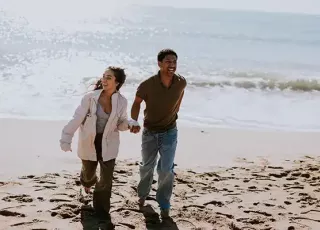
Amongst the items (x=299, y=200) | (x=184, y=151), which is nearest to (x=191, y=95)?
(x=184, y=151)

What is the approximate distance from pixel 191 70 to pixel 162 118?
16.8m

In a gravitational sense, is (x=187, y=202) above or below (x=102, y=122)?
below

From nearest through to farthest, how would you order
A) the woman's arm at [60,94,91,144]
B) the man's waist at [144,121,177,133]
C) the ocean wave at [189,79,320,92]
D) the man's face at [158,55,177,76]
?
the woman's arm at [60,94,91,144], the man's face at [158,55,177,76], the man's waist at [144,121,177,133], the ocean wave at [189,79,320,92]

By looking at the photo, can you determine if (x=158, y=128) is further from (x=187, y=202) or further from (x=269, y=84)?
(x=269, y=84)

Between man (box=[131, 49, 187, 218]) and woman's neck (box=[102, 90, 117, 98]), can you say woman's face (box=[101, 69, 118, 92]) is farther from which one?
man (box=[131, 49, 187, 218])

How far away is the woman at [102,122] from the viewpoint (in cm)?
450

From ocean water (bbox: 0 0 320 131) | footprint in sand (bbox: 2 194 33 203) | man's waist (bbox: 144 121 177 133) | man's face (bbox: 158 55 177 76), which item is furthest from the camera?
ocean water (bbox: 0 0 320 131)

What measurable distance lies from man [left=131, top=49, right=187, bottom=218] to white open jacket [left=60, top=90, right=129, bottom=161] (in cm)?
19

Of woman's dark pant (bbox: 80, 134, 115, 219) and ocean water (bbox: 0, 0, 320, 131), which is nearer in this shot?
woman's dark pant (bbox: 80, 134, 115, 219)

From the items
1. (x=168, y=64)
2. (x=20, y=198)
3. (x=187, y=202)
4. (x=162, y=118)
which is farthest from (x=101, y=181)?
(x=168, y=64)

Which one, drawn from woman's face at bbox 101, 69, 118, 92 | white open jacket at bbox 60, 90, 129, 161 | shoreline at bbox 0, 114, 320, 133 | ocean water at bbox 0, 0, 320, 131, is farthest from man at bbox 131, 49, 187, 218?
ocean water at bbox 0, 0, 320, 131

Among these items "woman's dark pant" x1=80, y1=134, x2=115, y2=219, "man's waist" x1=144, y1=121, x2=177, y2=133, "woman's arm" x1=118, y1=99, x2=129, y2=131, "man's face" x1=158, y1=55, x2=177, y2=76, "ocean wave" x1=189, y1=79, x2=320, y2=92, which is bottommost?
"woman's dark pant" x1=80, y1=134, x2=115, y2=219

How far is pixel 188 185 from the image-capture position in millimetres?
6047

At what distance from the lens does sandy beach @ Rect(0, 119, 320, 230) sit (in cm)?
486
